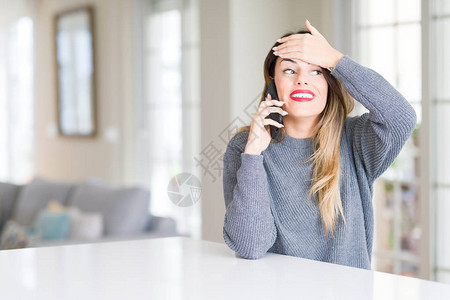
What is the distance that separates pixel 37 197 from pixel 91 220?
49.5 inches

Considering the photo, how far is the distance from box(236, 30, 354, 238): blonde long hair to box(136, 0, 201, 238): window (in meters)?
2.79

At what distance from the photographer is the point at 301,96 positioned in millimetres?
1604

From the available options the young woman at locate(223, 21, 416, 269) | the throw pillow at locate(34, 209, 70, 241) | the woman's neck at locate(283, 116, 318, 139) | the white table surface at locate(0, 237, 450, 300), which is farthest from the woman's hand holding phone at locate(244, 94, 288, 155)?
the throw pillow at locate(34, 209, 70, 241)

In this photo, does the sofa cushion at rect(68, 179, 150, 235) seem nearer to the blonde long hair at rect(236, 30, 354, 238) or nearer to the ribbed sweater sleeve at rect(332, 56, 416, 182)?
the blonde long hair at rect(236, 30, 354, 238)

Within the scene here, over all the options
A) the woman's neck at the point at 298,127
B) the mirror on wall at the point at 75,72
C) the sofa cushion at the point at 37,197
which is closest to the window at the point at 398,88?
the woman's neck at the point at 298,127

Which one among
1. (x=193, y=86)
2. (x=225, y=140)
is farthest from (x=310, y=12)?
(x=193, y=86)

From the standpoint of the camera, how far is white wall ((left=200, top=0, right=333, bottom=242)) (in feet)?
10.2

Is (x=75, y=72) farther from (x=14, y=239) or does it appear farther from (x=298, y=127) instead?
(x=298, y=127)

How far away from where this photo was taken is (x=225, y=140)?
3.25m

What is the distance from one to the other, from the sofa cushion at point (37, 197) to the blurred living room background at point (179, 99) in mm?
13

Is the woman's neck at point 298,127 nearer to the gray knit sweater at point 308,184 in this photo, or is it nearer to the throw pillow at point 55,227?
the gray knit sweater at point 308,184

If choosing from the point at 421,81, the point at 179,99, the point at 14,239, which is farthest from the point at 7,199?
the point at 421,81

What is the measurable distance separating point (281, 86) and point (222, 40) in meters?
1.73

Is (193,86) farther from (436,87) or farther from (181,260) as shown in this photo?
(181,260)
